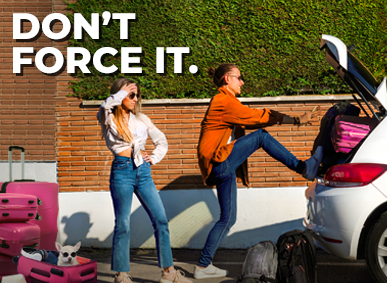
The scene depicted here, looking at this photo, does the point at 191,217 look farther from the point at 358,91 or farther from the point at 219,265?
the point at 358,91

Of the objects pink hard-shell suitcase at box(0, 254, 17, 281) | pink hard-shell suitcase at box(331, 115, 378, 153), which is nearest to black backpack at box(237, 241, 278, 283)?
pink hard-shell suitcase at box(331, 115, 378, 153)

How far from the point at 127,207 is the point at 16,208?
4.26 feet

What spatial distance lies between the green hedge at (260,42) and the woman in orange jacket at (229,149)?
7.37ft

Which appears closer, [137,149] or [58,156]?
[137,149]

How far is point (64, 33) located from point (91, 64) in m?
0.66

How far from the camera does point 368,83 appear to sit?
4.00 m

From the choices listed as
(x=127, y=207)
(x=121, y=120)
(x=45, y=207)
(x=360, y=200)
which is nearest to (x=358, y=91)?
(x=360, y=200)

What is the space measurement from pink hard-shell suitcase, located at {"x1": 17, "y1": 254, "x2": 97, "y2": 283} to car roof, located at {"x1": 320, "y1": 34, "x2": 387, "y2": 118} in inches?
114

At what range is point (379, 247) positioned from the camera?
3668 millimetres

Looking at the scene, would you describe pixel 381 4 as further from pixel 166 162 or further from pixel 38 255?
pixel 38 255

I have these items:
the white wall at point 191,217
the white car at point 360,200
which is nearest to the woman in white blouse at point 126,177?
the white car at point 360,200

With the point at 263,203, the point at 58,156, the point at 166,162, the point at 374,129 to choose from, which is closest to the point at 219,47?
the point at 166,162

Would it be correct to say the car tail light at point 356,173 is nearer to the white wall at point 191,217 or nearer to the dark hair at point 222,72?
the dark hair at point 222,72

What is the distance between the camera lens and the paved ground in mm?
4504
